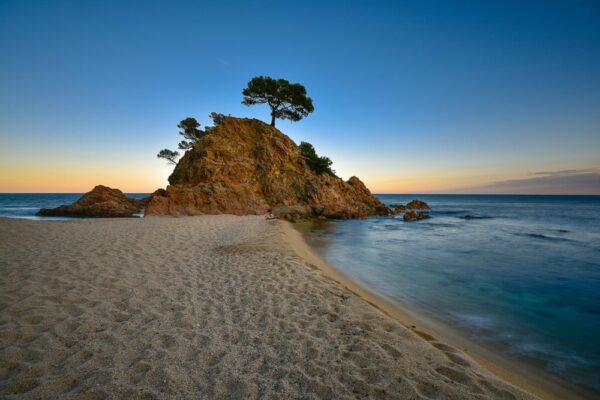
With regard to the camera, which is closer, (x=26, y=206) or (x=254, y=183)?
(x=254, y=183)

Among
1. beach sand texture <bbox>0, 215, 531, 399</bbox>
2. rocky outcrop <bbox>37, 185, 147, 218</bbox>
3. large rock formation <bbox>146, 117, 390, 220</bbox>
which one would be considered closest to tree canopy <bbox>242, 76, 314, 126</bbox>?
large rock formation <bbox>146, 117, 390, 220</bbox>

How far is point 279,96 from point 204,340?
112 ft

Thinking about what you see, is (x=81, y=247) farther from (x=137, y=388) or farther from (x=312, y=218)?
(x=312, y=218)

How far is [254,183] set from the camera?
29047 millimetres

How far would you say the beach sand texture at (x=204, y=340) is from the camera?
9.89ft

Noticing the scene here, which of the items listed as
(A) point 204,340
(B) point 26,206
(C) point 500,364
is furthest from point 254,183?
(B) point 26,206

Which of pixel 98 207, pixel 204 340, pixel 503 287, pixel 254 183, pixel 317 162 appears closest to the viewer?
pixel 204 340

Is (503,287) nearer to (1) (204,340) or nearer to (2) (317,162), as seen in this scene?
(1) (204,340)

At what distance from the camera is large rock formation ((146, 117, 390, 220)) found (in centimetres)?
2409

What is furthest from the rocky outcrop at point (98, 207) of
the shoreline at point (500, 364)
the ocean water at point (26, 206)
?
the shoreline at point (500, 364)

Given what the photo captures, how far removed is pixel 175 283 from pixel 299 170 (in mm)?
27022

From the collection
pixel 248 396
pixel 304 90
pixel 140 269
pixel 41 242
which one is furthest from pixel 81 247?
pixel 304 90

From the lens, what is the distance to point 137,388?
291 cm

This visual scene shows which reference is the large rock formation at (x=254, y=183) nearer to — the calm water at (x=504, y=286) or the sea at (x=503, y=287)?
the calm water at (x=504, y=286)
